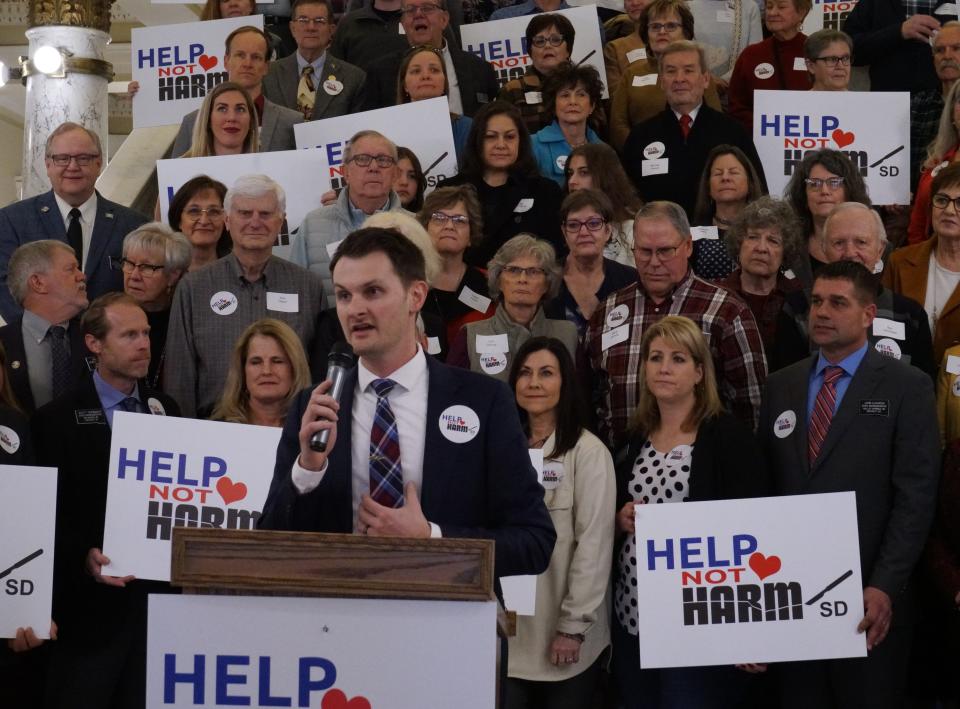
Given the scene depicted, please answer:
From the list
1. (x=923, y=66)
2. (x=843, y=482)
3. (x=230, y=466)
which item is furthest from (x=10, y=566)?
(x=923, y=66)

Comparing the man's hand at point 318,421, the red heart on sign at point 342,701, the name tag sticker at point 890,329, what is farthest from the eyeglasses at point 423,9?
the red heart on sign at point 342,701

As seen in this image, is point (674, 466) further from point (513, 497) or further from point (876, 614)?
point (513, 497)

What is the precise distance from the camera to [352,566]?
8.46 feet

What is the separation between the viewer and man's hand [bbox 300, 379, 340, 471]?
2812 mm

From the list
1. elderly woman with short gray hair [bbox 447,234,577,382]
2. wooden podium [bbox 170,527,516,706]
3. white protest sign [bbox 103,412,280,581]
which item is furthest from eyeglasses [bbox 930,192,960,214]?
wooden podium [bbox 170,527,516,706]

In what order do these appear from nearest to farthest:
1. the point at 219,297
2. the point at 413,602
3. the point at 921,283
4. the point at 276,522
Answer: the point at 413,602
the point at 276,522
the point at 219,297
the point at 921,283

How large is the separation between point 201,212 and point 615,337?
6.91 ft

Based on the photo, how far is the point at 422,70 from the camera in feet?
26.3

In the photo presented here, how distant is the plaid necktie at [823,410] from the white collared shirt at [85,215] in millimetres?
3530

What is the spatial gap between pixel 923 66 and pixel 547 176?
2.69m

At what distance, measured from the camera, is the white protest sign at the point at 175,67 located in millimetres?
8680

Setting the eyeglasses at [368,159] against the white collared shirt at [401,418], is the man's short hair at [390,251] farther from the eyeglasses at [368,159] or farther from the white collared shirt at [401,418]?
the eyeglasses at [368,159]

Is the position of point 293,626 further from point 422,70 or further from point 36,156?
point 36,156

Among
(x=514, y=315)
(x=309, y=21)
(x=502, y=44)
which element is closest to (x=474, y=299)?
(x=514, y=315)
